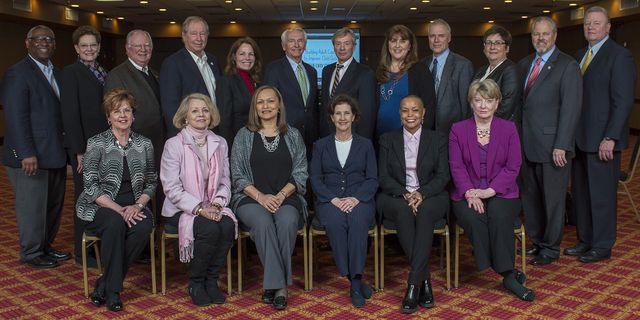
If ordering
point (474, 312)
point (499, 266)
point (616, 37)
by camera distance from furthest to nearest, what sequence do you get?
point (616, 37)
point (499, 266)
point (474, 312)

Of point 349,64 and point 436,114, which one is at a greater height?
point 349,64

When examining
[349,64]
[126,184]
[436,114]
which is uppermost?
[349,64]

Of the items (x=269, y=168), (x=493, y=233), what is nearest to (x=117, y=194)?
(x=269, y=168)

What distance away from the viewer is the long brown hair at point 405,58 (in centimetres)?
462

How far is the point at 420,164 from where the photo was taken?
4.32m

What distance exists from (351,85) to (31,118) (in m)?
2.40

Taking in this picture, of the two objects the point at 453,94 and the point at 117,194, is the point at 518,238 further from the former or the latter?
the point at 117,194

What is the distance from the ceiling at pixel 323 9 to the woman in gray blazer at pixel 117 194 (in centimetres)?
1220

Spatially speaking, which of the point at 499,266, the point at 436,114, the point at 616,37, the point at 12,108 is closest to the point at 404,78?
the point at 436,114

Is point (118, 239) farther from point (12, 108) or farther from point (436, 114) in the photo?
point (436, 114)

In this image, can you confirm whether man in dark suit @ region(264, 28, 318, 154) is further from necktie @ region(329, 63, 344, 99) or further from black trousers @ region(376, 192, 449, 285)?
black trousers @ region(376, 192, 449, 285)

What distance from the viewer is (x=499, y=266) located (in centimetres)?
406

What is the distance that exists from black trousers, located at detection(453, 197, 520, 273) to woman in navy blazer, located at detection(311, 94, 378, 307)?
659 mm

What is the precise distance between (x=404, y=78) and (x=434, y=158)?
2.28ft
